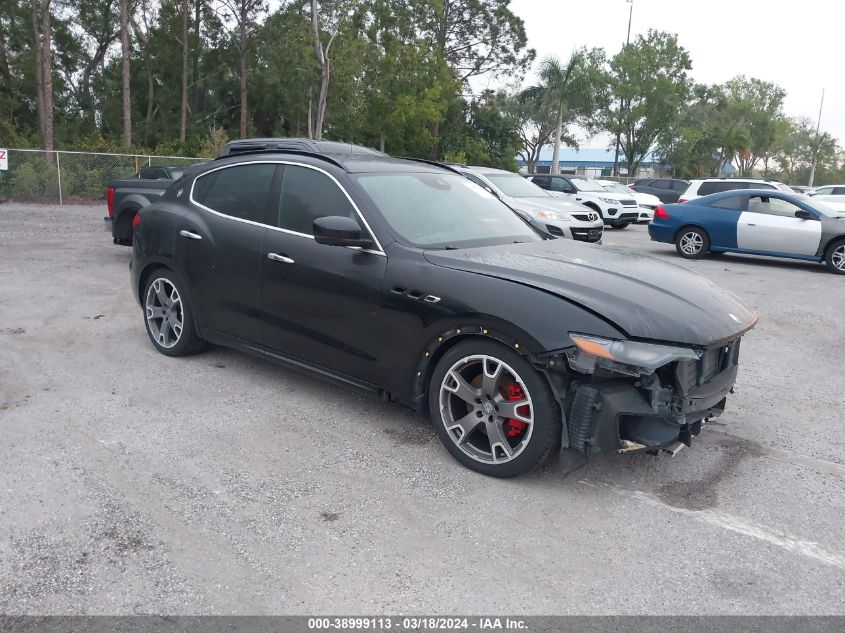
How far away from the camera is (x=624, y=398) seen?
11.3ft

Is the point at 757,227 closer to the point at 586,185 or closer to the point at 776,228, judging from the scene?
the point at 776,228

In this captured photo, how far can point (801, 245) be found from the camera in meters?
12.5

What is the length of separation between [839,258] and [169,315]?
11293 mm

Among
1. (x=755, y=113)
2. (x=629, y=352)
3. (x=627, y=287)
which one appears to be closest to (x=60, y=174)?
(x=627, y=287)

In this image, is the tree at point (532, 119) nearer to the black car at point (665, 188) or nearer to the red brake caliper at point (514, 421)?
the black car at point (665, 188)

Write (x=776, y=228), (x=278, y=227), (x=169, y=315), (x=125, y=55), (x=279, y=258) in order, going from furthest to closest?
(x=125, y=55), (x=776, y=228), (x=169, y=315), (x=278, y=227), (x=279, y=258)

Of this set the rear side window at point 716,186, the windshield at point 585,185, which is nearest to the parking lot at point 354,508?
the rear side window at point 716,186

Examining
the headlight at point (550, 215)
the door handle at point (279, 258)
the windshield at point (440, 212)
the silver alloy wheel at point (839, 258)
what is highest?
the windshield at point (440, 212)

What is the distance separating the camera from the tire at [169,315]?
5.56m

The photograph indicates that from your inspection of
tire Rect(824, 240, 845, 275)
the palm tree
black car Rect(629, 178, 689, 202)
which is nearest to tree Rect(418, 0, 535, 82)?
the palm tree

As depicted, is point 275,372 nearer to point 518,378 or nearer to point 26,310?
point 518,378

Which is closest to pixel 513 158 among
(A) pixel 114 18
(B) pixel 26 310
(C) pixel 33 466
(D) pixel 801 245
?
(A) pixel 114 18

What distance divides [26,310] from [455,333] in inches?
215

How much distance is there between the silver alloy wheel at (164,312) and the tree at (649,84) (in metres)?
54.8
